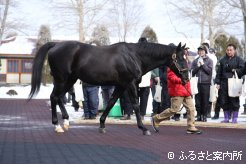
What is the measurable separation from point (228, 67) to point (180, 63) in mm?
2637

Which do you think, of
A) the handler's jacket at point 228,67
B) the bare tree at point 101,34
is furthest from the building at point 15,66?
the handler's jacket at point 228,67

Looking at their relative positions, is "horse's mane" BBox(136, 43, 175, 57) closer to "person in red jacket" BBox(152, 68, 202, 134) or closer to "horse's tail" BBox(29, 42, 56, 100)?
"person in red jacket" BBox(152, 68, 202, 134)

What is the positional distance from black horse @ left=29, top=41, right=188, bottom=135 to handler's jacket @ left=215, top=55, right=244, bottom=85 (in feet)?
8.29

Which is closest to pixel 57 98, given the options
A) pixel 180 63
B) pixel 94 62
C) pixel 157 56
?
pixel 94 62

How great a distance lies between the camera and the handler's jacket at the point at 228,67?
11.3 metres

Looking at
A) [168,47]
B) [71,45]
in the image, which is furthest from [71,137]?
[168,47]

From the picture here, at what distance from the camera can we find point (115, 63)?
30.3 feet

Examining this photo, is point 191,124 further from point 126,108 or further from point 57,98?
point 126,108

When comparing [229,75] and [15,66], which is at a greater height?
[15,66]

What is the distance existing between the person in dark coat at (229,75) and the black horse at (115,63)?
98.2 inches

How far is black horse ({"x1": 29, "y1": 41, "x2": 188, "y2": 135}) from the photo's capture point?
9227 mm

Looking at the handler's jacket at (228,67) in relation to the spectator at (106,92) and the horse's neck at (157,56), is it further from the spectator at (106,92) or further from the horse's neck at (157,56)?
the spectator at (106,92)

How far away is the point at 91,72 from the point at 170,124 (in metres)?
2.99

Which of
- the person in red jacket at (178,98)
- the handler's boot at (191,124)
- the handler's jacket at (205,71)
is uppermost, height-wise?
the handler's jacket at (205,71)
